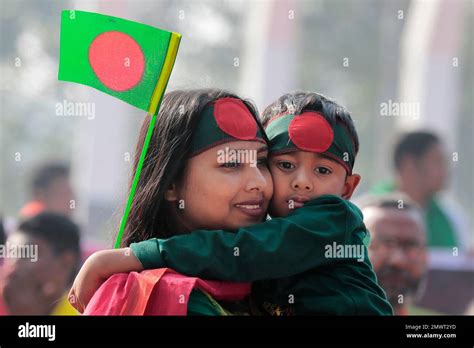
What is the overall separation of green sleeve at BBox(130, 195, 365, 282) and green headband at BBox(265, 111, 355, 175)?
193mm

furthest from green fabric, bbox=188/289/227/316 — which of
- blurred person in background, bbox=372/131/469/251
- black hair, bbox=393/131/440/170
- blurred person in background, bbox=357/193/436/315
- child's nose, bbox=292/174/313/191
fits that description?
black hair, bbox=393/131/440/170

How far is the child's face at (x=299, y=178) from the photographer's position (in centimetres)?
273

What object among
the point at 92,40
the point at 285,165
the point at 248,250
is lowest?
the point at 248,250

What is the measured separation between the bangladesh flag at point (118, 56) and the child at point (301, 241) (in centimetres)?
35

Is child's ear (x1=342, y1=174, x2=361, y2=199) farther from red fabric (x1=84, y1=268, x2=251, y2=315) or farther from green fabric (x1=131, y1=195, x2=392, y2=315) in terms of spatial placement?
red fabric (x1=84, y1=268, x2=251, y2=315)

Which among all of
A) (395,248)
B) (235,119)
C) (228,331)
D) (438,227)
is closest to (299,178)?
(235,119)

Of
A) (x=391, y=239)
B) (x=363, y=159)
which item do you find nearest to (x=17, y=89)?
(x=363, y=159)

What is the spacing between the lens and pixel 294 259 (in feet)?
8.49

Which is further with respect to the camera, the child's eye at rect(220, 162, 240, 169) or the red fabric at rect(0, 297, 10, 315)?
the red fabric at rect(0, 297, 10, 315)

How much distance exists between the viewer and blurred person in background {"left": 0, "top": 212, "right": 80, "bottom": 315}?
16.7 feet

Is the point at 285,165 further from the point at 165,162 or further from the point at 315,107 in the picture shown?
the point at 165,162

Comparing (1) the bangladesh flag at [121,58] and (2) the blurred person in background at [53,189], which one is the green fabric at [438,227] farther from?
(1) the bangladesh flag at [121,58]

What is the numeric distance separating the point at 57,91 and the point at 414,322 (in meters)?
23.2

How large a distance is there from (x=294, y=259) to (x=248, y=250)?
0.12m
